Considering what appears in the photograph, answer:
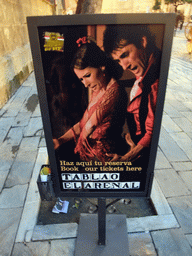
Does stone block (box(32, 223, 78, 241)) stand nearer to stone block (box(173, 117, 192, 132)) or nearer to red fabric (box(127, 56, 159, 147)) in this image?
red fabric (box(127, 56, 159, 147))

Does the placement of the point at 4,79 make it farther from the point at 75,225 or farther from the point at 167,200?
the point at 167,200

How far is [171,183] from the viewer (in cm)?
334

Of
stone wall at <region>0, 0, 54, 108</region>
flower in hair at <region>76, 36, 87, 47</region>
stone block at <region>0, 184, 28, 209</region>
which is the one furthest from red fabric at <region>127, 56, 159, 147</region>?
stone wall at <region>0, 0, 54, 108</region>

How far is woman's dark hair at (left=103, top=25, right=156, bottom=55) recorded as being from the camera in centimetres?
115

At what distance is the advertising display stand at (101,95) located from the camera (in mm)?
1156

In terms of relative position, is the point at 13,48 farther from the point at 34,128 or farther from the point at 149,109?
the point at 149,109

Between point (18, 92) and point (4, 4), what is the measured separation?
10.2 feet

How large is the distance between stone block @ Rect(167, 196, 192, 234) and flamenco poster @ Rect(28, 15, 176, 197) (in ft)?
4.36

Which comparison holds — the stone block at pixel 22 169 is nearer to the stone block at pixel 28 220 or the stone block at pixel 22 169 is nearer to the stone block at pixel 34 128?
the stone block at pixel 28 220

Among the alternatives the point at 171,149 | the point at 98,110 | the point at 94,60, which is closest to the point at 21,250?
the point at 98,110

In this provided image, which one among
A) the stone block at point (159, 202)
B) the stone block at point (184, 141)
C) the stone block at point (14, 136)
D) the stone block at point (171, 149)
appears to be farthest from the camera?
the stone block at point (14, 136)

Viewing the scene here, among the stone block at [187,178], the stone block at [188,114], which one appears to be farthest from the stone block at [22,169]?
the stone block at [188,114]

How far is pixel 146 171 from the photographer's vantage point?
169 centimetres

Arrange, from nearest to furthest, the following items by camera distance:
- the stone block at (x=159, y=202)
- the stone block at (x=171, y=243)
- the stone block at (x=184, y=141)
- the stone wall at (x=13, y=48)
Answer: the stone block at (x=171, y=243)
the stone block at (x=159, y=202)
the stone block at (x=184, y=141)
the stone wall at (x=13, y=48)
